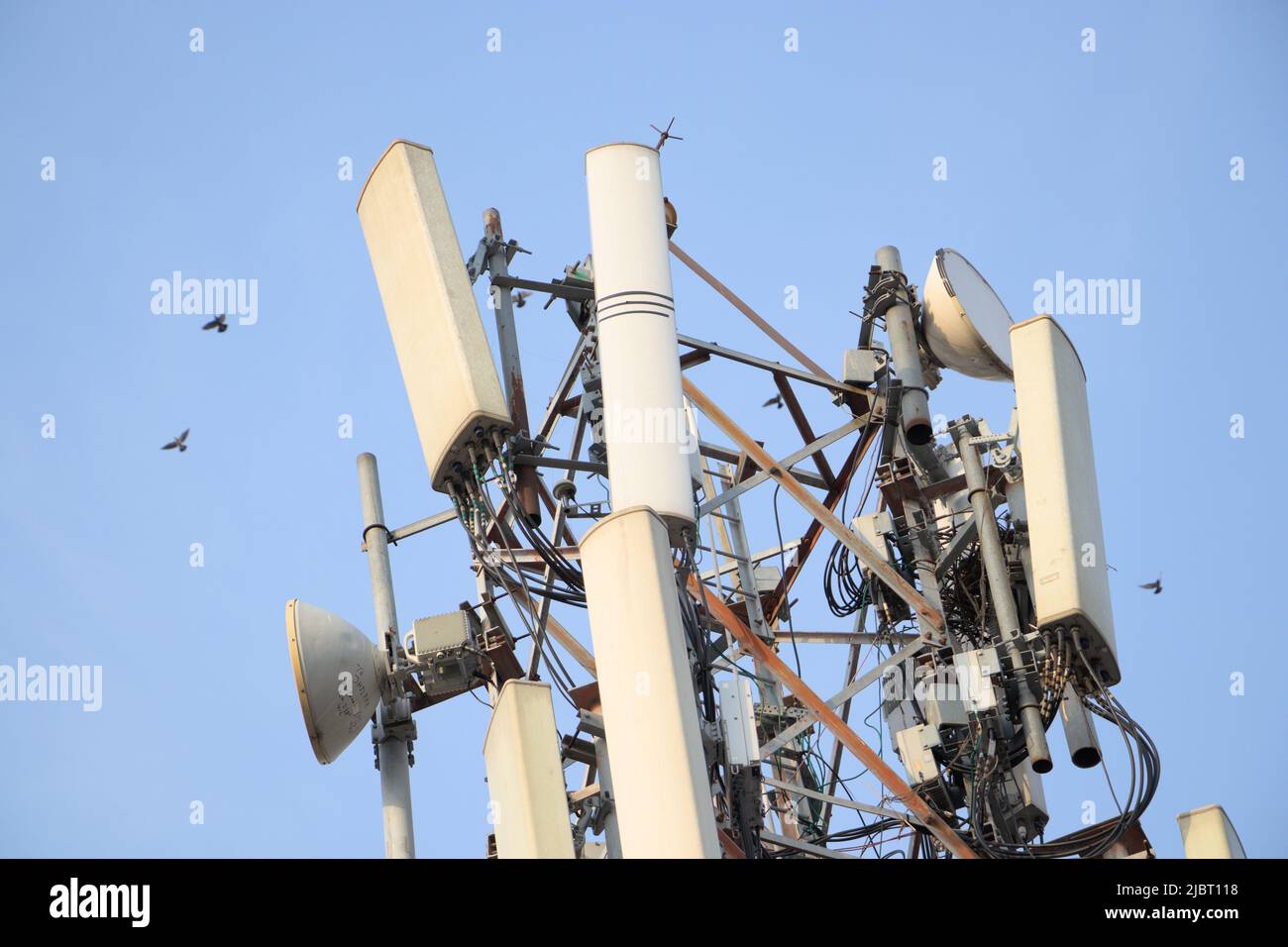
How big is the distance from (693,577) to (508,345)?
339 cm

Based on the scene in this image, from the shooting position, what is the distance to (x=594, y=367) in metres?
21.2

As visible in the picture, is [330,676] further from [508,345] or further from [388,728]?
[508,345]

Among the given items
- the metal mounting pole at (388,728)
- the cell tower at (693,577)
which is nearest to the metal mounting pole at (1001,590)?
the cell tower at (693,577)

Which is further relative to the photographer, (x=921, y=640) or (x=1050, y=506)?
(x=921, y=640)

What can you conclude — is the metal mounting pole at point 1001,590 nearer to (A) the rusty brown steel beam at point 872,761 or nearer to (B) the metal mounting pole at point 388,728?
(A) the rusty brown steel beam at point 872,761

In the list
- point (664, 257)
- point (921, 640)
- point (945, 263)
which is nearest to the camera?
point (664, 257)

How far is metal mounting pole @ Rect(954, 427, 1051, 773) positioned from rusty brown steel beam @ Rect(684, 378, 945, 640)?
2.51 ft

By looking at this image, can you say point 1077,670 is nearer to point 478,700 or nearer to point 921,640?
point 921,640

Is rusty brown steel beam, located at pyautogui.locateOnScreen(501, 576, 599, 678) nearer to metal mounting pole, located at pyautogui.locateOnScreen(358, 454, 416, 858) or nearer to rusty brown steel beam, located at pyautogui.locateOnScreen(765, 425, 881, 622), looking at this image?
metal mounting pole, located at pyautogui.locateOnScreen(358, 454, 416, 858)
